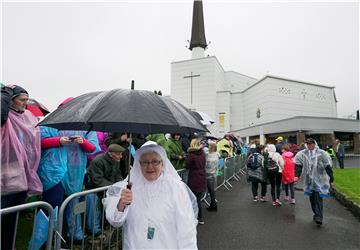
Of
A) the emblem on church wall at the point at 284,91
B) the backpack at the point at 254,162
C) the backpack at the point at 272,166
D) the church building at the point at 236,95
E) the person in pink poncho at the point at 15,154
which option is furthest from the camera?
the emblem on church wall at the point at 284,91

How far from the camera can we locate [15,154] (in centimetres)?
303

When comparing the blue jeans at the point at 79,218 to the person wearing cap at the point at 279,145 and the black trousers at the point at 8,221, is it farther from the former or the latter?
the person wearing cap at the point at 279,145

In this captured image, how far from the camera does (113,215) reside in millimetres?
2340

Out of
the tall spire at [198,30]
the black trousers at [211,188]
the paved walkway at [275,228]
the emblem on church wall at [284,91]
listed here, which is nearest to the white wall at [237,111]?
the emblem on church wall at [284,91]

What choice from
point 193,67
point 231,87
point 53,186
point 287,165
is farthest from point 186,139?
point 231,87

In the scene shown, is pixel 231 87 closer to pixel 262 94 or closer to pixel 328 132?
pixel 262 94

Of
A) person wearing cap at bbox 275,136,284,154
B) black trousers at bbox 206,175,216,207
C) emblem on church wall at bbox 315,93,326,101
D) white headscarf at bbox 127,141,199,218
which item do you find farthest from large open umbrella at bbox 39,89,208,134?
emblem on church wall at bbox 315,93,326,101

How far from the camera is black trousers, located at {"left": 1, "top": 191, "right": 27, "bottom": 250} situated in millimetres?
2778

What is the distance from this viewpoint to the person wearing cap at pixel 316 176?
6.37 m

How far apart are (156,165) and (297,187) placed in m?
10.9

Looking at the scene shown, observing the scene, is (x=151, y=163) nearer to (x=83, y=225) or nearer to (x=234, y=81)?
(x=83, y=225)

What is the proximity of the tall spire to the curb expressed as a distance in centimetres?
6530

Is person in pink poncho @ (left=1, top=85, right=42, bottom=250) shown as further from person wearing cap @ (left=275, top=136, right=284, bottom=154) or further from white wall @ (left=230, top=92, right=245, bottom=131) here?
white wall @ (left=230, top=92, right=245, bottom=131)

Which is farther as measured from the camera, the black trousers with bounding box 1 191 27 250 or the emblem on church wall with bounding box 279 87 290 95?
the emblem on church wall with bounding box 279 87 290 95
